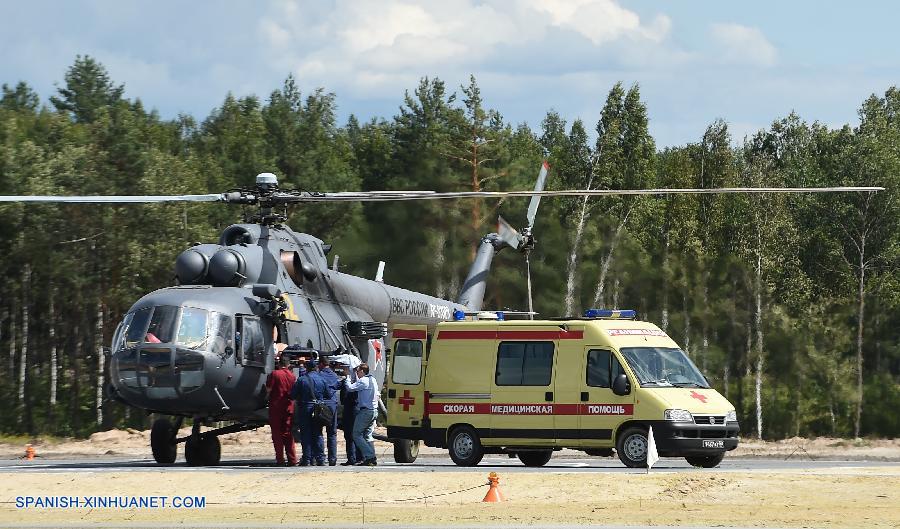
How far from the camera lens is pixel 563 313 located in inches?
2280

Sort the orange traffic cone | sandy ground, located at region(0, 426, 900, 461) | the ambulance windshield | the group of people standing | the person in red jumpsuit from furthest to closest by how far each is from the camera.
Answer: sandy ground, located at region(0, 426, 900, 461) < the person in red jumpsuit < the group of people standing < the ambulance windshield < the orange traffic cone

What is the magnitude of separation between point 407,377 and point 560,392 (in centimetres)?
311

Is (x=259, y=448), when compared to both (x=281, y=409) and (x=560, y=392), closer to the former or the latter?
(x=281, y=409)

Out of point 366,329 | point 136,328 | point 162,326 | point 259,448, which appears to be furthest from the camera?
point 259,448

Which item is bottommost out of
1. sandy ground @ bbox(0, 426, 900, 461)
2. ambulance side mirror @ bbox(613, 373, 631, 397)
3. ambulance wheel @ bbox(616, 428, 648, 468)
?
sandy ground @ bbox(0, 426, 900, 461)

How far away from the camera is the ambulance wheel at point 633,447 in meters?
23.6

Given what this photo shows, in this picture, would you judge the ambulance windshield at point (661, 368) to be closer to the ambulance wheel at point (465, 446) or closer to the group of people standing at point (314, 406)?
the ambulance wheel at point (465, 446)

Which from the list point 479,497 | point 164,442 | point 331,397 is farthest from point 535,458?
point 164,442

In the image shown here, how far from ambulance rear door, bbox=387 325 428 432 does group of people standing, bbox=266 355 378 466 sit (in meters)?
0.81

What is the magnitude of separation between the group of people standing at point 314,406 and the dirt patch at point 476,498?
2.41 m

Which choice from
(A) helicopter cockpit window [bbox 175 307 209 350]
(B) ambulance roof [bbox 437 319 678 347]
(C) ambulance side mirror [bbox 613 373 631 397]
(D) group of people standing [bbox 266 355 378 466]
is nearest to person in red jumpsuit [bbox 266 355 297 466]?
(D) group of people standing [bbox 266 355 378 466]

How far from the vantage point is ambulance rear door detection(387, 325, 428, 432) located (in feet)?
83.9

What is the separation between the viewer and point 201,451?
2625 cm

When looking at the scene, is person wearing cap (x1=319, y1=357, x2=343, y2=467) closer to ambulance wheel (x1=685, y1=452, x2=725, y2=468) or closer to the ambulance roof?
the ambulance roof
